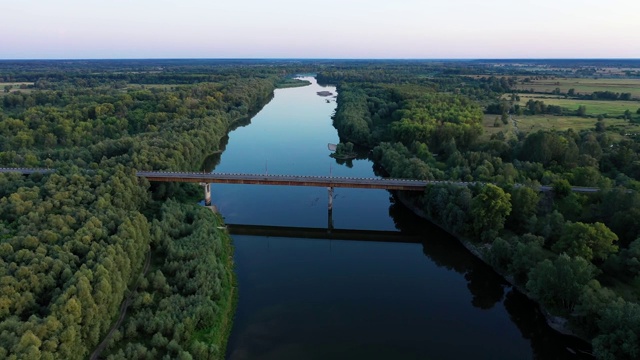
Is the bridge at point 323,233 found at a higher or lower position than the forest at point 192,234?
lower

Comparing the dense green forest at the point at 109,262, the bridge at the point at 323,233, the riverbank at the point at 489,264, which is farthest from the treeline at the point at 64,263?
the riverbank at the point at 489,264

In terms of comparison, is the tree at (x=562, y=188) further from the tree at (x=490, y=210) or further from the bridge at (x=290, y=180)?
the bridge at (x=290, y=180)

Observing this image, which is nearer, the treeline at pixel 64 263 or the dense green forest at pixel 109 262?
the treeline at pixel 64 263

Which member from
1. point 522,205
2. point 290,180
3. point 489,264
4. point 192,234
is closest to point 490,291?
point 489,264

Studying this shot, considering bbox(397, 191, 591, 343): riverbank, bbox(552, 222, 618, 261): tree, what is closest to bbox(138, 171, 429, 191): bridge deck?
bbox(397, 191, 591, 343): riverbank

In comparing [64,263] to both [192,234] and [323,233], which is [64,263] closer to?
[192,234]

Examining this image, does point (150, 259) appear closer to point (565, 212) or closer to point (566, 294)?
point (566, 294)

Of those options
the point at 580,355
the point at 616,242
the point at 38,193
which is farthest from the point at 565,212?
the point at 38,193
